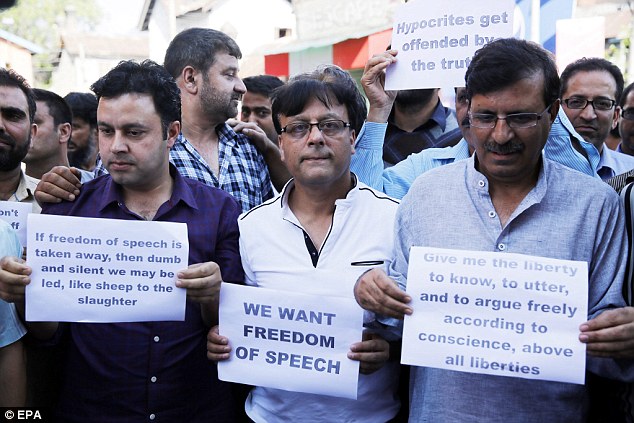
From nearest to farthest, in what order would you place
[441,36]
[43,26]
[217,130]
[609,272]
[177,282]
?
1. [609,272]
2. [177,282]
3. [441,36]
4. [217,130]
5. [43,26]

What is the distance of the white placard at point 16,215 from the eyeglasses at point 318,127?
4.23 ft

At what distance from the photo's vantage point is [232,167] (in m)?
4.23

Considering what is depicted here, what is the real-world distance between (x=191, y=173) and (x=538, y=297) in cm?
219

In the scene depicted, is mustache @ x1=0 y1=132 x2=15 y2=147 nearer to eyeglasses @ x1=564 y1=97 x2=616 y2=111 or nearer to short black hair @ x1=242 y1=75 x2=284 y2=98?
short black hair @ x1=242 y1=75 x2=284 y2=98

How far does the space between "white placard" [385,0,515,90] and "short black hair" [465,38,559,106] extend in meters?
1.06

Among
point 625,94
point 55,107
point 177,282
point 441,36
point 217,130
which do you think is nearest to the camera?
point 177,282

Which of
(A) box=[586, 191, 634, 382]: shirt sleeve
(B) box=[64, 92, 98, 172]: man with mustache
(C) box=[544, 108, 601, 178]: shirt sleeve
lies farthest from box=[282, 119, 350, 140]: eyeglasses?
(B) box=[64, 92, 98, 172]: man with mustache

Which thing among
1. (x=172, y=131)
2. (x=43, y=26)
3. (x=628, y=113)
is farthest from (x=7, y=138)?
(x=43, y=26)

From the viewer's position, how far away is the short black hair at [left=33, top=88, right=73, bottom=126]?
207 inches

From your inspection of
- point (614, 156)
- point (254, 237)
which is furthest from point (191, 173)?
point (614, 156)

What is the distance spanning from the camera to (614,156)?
188 inches

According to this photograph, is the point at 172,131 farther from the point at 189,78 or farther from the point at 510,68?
the point at 510,68

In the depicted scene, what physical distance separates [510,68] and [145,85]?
1591 mm

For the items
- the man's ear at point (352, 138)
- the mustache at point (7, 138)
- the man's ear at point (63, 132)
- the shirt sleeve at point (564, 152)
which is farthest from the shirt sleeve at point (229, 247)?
the man's ear at point (63, 132)
